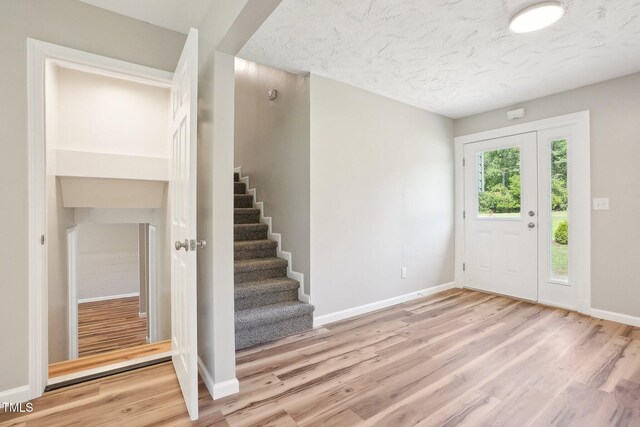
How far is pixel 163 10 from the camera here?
193 cm

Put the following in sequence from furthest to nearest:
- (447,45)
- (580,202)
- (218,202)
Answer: (580,202) → (447,45) → (218,202)

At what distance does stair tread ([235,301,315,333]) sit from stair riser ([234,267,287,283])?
34cm

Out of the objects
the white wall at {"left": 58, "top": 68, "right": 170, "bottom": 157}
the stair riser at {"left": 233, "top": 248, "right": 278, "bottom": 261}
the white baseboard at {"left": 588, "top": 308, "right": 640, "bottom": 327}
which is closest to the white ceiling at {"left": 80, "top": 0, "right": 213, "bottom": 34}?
the white wall at {"left": 58, "top": 68, "right": 170, "bottom": 157}

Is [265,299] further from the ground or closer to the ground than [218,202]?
closer to the ground

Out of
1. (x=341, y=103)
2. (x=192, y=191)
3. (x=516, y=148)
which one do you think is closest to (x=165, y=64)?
(x=192, y=191)

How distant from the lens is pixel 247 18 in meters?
1.46

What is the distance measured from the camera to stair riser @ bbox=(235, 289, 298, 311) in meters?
2.69

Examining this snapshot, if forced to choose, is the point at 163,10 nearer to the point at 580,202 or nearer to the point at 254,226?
the point at 254,226

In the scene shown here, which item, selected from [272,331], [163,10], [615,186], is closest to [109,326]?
[272,331]

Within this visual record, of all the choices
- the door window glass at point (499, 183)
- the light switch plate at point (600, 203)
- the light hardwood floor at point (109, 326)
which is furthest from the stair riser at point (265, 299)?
the light switch plate at point (600, 203)

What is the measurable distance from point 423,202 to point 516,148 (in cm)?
130

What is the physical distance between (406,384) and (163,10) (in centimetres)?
291

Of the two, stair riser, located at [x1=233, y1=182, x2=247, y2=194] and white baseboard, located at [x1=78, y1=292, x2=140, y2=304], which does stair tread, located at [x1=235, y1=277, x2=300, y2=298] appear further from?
white baseboard, located at [x1=78, y1=292, x2=140, y2=304]

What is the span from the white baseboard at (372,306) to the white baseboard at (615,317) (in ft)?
5.02
